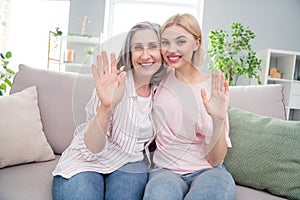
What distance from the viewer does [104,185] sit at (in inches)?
38.2

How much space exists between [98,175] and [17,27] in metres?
4.27

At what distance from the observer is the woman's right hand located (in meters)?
0.83

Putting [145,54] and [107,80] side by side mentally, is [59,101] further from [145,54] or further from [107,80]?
[145,54]

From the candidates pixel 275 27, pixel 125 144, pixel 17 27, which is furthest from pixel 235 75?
pixel 17 27

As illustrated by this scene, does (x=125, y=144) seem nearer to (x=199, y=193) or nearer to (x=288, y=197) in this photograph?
(x=199, y=193)

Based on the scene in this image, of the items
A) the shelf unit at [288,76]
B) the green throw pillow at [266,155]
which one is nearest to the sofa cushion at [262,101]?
the green throw pillow at [266,155]

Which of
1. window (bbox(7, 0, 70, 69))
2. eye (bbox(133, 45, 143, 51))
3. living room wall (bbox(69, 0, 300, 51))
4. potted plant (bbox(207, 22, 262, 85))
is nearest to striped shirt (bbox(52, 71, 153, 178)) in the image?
eye (bbox(133, 45, 143, 51))

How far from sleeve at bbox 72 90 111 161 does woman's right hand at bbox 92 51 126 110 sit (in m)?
0.08

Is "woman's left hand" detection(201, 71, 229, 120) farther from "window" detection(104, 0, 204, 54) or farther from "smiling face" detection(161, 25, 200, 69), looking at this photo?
"window" detection(104, 0, 204, 54)

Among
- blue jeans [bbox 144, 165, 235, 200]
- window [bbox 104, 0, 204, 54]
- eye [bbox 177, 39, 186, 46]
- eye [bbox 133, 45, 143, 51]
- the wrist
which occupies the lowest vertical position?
blue jeans [bbox 144, 165, 235, 200]

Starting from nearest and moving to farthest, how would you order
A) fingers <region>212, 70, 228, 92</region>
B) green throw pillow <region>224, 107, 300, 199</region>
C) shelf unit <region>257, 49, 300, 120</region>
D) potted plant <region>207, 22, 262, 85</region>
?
fingers <region>212, 70, 228, 92</region>, green throw pillow <region>224, 107, 300, 199</region>, potted plant <region>207, 22, 262, 85</region>, shelf unit <region>257, 49, 300, 120</region>

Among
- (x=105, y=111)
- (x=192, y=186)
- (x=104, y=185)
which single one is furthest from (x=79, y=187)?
(x=192, y=186)

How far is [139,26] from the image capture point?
811 mm

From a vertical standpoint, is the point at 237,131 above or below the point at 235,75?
below
